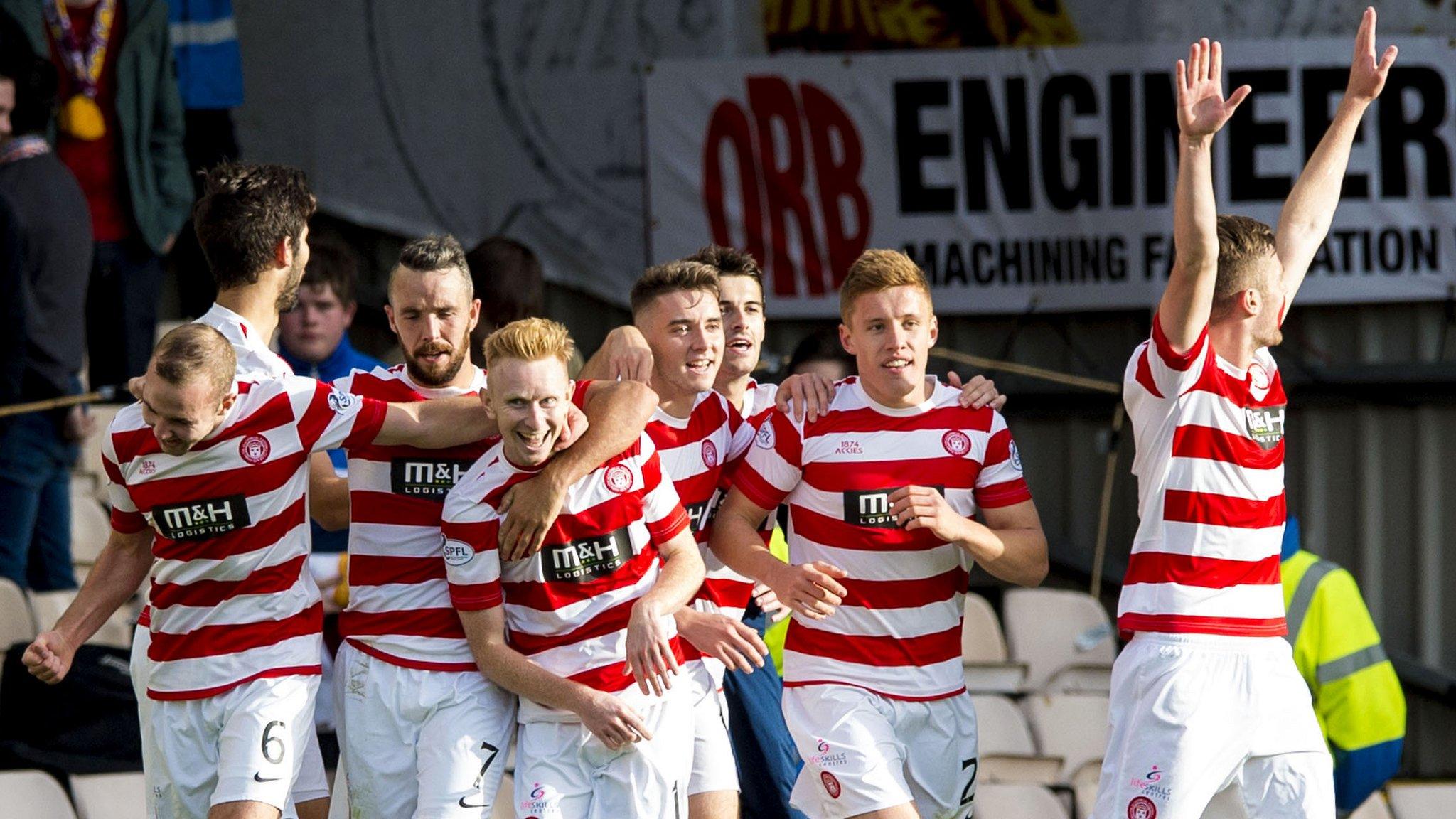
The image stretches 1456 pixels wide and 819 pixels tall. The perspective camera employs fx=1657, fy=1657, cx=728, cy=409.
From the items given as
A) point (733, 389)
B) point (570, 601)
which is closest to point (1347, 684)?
point (733, 389)

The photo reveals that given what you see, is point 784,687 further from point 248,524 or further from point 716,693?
point 248,524

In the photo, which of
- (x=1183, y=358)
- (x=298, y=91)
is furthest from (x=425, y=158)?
(x=1183, y=358)

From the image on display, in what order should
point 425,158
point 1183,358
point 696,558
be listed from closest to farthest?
point 1183,358, point 696,558, point 425,158

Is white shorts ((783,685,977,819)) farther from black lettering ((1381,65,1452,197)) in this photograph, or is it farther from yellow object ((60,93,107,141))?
black lettering ((1381,65,1452,197))

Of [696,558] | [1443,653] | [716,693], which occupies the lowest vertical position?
[1443,653]

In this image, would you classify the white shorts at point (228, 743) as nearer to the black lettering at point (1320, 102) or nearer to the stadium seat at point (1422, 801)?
the stadium seat at point (1422, 801)

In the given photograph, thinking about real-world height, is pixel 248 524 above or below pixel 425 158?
below

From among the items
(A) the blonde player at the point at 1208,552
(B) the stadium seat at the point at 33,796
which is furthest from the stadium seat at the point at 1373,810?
(B) the stadium seat at the point at 33,796

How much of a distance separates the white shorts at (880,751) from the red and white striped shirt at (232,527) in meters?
1.21

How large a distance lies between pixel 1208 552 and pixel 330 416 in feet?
6.56

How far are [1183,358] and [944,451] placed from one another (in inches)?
27.3

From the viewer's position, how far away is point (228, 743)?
12.0 ft

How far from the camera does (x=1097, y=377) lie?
8.33m

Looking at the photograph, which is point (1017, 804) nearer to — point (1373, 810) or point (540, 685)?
point (1373, 810)
